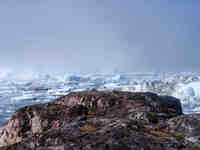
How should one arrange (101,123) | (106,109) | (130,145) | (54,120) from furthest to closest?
(106,109) < (54,120) < (101,123) < (130,145)

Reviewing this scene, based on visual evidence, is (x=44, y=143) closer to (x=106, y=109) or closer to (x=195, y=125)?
(x=195, y=125)

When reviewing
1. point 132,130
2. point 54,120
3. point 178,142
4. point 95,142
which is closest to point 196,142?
point 178,142

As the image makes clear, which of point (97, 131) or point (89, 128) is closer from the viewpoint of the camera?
point (97, 131)

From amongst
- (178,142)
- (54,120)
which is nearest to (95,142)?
(178,142)

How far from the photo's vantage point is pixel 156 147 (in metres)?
9.45

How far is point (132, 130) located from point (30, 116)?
12.2m

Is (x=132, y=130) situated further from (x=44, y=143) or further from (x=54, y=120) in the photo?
(x=54, y=120)

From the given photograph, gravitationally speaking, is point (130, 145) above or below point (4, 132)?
above

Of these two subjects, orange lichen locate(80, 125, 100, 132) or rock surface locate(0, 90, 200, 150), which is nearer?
rock surface locate(0, 90, 200, 150)

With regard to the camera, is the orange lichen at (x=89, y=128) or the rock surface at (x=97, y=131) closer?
the rock surface at (x=97, y=131)

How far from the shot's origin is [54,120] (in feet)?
62.1

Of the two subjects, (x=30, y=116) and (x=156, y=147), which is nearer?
(x=156, y=147)

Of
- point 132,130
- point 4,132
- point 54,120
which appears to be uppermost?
point 132,130

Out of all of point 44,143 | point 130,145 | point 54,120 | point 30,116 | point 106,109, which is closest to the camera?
point 130,145
